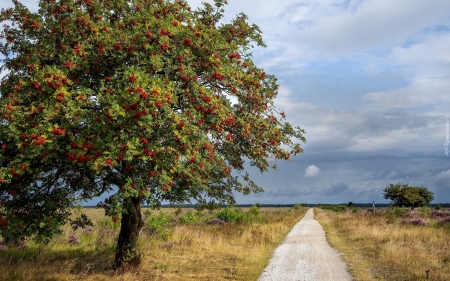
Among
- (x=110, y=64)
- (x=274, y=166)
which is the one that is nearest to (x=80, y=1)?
(x=110, y=64)

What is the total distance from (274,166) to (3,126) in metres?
8.22

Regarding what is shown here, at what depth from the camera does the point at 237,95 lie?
449 inches

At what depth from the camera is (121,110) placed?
7707mm

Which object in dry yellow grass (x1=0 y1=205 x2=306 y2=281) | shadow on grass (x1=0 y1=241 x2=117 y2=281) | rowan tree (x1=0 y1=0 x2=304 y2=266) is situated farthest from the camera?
dry yellow grass (x1=0 y1=205 x2=306 y2=281)

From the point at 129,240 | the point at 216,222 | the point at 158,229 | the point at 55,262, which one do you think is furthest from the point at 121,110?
the point at 216,222

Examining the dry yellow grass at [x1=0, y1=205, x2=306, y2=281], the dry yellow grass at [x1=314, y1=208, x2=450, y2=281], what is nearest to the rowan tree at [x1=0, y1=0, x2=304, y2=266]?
the dry yellow grass at [x1=0, y1=205, x2=306, y2=281]

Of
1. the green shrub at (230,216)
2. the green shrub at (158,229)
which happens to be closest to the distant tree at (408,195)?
the green shrub at (230,216)

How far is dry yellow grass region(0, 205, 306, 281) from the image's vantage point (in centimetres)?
1205

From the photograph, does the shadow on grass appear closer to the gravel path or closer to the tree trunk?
the tree trunk

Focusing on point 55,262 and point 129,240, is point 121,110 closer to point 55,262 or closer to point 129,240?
point 129,240

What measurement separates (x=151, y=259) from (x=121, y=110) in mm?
9227

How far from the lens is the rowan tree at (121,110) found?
8.02 m

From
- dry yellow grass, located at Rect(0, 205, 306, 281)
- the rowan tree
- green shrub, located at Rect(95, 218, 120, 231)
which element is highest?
the rowan tree

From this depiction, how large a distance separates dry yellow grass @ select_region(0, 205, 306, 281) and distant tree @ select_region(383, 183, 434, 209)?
45.7m
